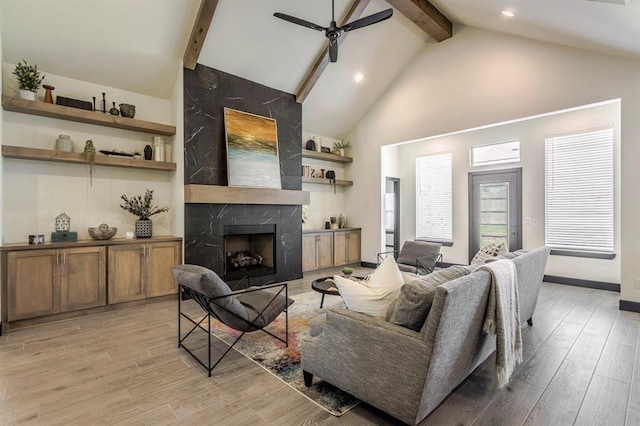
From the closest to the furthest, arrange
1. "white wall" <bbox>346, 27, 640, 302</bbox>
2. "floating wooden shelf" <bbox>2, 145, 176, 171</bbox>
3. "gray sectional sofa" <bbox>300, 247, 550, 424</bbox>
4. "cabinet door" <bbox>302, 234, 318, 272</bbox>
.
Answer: "gray sectional sofa" <bbox>300, 247, 550, 424</bbox>, "floating wooden shelf" <bbox>2, 145, 176, 171</bbox>, "white wall" <bbox>346, 27, 640, 302</bbox>, "cabinet door" <bbox>302, 234, 318, 272</bbox>

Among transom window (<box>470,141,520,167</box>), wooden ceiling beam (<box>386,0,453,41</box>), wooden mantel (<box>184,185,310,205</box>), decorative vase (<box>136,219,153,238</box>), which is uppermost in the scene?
wooden ceiling beam (<box>386,0,453,41</box>)

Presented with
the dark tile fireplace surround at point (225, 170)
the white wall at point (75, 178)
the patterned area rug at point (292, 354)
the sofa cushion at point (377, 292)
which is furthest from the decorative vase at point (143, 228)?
the sofa cushion at point (377, 292)

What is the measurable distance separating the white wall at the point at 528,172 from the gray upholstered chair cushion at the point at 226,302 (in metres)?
5.28

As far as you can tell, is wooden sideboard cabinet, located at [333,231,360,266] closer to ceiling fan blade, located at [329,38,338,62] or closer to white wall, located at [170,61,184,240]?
white wall, located at [170,61,184,240]

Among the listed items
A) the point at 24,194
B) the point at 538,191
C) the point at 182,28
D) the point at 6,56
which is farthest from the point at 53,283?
the point at 538,191

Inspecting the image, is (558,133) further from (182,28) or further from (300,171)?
(182,28)

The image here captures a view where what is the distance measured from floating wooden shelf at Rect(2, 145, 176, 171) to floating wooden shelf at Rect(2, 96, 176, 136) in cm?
48

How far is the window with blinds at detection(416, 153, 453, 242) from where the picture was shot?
7.31 metres

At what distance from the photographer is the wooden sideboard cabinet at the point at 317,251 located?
657 cm

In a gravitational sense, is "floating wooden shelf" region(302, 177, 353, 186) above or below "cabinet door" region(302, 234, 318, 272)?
above

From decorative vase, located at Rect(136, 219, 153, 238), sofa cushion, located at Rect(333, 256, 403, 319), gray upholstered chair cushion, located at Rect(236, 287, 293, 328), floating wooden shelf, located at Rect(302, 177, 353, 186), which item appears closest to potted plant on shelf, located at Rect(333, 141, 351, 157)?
floating wooden shelf, located at Rect(302, 177, 353, 186)

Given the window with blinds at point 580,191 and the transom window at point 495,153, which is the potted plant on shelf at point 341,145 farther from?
the window with blinds at point 580,191

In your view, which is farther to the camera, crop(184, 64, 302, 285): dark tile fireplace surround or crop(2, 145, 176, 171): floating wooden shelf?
crop(184, 64, 302, 285): dark tile fireplace surround

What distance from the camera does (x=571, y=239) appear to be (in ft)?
18.5
